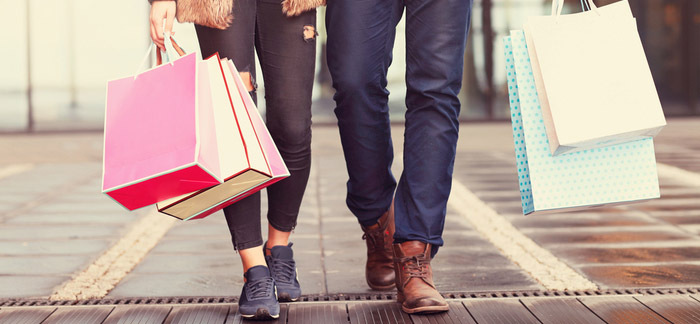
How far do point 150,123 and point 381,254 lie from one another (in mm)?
1017

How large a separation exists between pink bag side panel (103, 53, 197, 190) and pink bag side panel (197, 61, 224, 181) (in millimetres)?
33

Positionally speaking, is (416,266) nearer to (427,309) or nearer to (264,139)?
(427,309)

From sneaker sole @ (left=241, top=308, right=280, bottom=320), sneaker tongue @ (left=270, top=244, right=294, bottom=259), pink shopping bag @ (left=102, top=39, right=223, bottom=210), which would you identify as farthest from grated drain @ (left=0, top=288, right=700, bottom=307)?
pink shopping bag @ (left=102, top=39, right=223, bottom=210)

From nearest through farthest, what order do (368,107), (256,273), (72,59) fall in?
(256,273), (368,107), (72,59)

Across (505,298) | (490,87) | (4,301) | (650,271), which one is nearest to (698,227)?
(650,271)

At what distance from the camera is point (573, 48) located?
227 cm

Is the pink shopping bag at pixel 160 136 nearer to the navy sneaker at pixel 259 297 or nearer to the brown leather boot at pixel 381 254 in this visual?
the navy sneaker at pixel 259 297

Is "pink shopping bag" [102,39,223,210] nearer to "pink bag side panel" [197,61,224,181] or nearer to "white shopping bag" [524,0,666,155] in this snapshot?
"pink bag side panel" [197,61,224,181]

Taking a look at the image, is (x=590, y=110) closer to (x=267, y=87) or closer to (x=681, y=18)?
(x=267, y=87)

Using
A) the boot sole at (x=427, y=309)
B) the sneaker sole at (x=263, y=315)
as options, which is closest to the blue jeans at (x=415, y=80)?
the boot sole at (x=427, y=309)

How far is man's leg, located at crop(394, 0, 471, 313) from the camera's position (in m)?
2.43

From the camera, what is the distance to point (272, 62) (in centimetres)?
246

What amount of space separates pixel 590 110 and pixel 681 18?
40.6 feet

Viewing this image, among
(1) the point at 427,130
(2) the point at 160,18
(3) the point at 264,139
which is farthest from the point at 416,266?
(2) the point at 160,18
